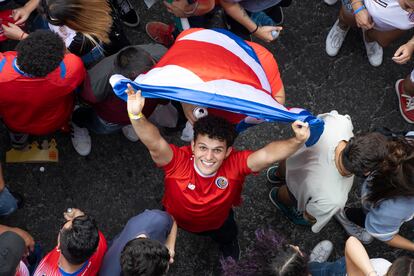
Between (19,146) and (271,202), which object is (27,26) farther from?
(271,202)

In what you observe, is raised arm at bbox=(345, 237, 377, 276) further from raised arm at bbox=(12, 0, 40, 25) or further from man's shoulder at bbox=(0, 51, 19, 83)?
raised arm at bbox=(12, 0, 40, 25)

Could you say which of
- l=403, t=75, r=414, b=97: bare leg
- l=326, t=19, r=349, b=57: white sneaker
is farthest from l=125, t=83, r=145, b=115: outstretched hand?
l=403, t=75, r=414, b=97: bare leg

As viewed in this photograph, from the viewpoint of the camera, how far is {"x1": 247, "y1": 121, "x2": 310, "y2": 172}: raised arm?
10.0 ft

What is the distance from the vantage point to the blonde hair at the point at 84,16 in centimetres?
344

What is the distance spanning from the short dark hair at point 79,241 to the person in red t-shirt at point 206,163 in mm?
625

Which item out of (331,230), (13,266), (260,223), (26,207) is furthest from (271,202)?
(13,266)

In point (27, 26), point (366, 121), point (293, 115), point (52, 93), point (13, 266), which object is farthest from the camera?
point (366, 121)

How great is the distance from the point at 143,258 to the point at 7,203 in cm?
153

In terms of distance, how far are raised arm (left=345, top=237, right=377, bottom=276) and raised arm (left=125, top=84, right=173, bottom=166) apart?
125cm

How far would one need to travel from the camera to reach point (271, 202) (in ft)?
15.0

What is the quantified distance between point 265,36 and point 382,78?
1594 millimetres

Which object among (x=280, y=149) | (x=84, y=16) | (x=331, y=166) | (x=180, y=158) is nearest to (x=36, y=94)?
(x=84, y=16)

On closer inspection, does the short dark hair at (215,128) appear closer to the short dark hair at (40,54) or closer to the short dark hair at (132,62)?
the short dark hair at (132,62)

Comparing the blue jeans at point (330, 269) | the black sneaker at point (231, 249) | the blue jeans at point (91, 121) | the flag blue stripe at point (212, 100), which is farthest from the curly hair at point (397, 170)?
the blue jeans at point (91, 121)
